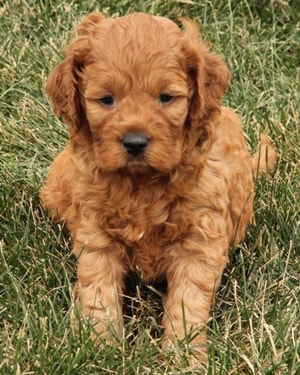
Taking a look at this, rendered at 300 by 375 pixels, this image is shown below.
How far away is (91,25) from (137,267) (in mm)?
1342

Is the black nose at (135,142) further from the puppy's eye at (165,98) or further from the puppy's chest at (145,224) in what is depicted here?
the puppy's chest at (145,224)

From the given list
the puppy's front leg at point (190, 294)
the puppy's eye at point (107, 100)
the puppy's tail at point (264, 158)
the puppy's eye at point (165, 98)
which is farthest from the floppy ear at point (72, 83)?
the puppy's tail at point (264, 158)

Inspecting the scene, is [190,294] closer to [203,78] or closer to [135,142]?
[135,142]

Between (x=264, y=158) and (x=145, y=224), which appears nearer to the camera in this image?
(x=145, y=224)

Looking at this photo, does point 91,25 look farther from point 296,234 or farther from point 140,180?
point 296,234

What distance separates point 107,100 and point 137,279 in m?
1.20

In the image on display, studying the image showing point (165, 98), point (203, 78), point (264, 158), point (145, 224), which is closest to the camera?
point (165, 98)

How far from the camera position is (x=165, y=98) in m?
5.28

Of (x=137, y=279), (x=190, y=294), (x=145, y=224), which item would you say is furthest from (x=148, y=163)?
(x=137, y=279)

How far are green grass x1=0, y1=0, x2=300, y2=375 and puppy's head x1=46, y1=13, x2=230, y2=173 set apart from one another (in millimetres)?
920

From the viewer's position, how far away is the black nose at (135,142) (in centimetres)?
512

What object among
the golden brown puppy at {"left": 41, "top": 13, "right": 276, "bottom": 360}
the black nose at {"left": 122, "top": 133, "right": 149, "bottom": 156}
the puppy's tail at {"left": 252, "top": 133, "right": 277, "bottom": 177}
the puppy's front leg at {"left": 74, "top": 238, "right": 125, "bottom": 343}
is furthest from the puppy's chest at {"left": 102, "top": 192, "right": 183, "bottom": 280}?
the puppy's tail at {"left": 252, "top": 133, "right": 277, "bottom": 177}

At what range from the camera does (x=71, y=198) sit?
6270 mm

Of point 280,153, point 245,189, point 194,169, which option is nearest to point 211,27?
point 280,153
